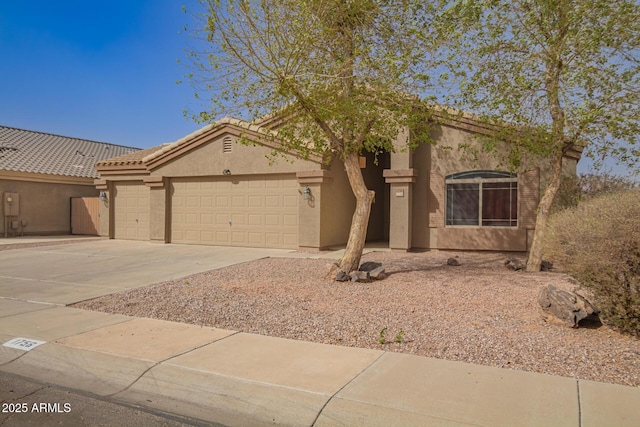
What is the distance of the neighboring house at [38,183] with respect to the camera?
72.7 ft

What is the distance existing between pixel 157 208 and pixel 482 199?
12.0 metres

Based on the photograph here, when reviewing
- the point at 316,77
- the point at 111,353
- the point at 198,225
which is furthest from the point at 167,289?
the point at 198,225

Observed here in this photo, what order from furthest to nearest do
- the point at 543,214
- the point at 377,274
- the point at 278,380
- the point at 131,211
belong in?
the point at 131,211 → the point at 543,214 → the point at 377,274 → the point at 278,380

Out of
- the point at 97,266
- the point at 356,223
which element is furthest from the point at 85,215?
the point at 356,223

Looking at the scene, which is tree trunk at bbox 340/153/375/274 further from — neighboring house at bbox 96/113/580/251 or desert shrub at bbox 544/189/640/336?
desert shrub at bbox 544/189/640/336

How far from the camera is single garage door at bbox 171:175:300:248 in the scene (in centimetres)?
1641

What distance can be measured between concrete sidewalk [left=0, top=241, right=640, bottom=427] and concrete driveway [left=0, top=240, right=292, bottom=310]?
2.15 m

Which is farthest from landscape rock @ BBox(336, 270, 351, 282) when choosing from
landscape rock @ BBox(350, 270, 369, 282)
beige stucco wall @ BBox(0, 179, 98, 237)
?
beige stucco wall @ BBox(0, 179, 98, 237)

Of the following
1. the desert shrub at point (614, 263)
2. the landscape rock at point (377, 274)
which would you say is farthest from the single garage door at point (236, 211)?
the desert shrub at point (614, 263)

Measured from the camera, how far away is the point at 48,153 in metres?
27.1

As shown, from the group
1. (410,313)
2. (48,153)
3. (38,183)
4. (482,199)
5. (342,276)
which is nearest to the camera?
(410,313)

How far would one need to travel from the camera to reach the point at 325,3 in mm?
9258

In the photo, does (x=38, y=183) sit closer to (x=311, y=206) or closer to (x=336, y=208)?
(x=311, y=206)

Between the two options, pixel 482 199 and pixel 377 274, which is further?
pixel 482 199
